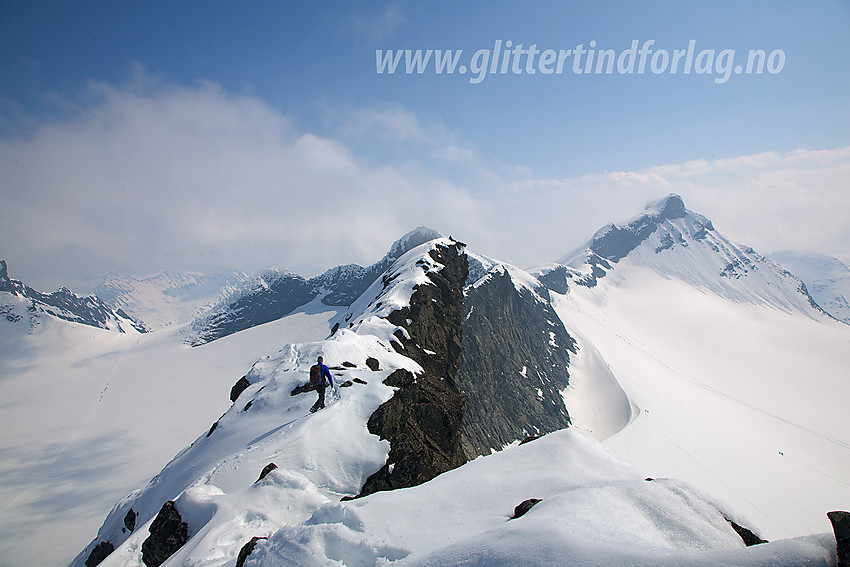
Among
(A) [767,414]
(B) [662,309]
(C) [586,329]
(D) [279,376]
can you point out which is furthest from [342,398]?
(B) [662,309]

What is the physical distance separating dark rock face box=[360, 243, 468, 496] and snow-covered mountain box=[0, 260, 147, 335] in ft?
384

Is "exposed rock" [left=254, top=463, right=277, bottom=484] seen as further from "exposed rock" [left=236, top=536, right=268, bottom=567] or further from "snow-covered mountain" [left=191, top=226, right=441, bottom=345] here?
"snow-covered mountain" [left=191, top=226, right=441, bottom=345]

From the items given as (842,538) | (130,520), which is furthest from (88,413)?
(842,538)

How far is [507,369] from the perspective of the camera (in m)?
77.6

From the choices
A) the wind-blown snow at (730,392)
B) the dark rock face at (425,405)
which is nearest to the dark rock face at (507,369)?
the wind-blown snow at (730,392)

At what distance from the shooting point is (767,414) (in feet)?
298

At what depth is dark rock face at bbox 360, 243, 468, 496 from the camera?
1159 cm

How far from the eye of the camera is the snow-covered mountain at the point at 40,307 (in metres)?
96.2

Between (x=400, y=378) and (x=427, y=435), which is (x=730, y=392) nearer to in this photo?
(x=400, y=378)

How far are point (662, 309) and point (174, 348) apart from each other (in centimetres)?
18411

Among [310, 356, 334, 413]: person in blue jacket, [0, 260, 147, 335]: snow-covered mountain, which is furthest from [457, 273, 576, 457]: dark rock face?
[0, 260, 147, 335]: snow-covered mountain

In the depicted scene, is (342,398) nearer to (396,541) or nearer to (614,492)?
(396,541)

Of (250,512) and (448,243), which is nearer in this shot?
(250,512)

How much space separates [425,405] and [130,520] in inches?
476
